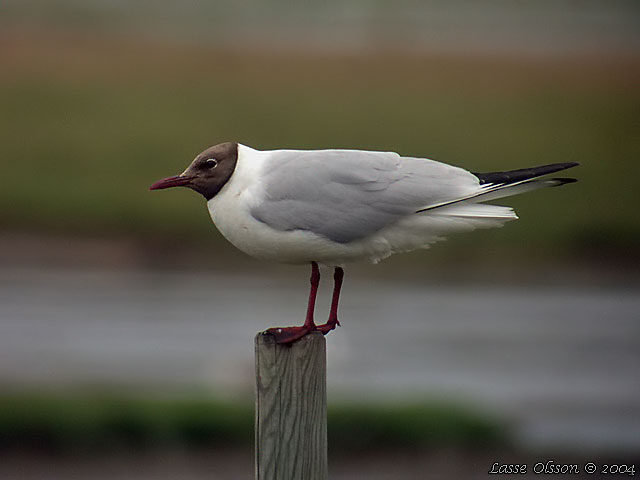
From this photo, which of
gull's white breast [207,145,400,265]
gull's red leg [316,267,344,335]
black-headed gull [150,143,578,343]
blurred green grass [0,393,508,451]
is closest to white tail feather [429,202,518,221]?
black-headed gull [150,143,578,343]

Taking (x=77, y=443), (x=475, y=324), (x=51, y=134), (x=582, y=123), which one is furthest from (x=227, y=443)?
(x=582, y=123)

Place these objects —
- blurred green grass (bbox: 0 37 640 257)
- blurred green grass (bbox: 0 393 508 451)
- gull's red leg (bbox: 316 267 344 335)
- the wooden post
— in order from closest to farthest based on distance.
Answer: the wooden post, gull's red leg (bbox: 316 267 344 335), blurred green grass (bbox: 0 393 508 451), blurred green grass (bbox: 0 37 640 257)

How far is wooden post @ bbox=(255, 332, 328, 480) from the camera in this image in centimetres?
294

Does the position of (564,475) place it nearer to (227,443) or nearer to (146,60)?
(227,443)

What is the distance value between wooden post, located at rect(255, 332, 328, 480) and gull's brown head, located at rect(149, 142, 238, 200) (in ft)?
1.71

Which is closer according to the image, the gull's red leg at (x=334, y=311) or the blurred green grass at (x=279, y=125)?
the gull's red leg at (x=334, y=311)

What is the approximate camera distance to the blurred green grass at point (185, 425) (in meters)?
5.30

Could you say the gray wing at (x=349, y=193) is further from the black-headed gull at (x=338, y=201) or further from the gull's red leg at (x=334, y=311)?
the gull's red leg at (x=334, y=311)

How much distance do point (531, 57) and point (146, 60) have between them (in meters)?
5.01

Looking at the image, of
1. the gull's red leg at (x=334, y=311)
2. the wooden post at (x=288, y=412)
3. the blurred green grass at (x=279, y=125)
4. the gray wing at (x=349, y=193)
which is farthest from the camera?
the blurred green grass at (x=279, y=125)

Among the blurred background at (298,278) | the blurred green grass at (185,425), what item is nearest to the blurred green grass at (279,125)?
the blurred background at (298,278)

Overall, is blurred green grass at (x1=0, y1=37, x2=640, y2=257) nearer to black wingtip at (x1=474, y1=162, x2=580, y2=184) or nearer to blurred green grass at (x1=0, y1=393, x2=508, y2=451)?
blurred green grass at (x1=0, y1=393, x2=508, y2=451)

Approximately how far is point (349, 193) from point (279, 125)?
917 centimetres

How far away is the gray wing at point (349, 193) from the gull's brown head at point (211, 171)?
121 mm
